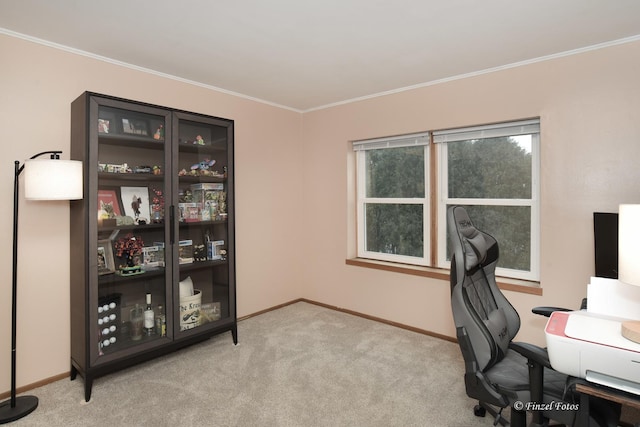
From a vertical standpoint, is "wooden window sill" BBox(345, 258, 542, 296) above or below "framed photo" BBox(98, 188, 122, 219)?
below

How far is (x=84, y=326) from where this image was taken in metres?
2.38

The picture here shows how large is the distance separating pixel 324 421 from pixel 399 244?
2.14 meters

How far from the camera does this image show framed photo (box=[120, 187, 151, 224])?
8.93ft

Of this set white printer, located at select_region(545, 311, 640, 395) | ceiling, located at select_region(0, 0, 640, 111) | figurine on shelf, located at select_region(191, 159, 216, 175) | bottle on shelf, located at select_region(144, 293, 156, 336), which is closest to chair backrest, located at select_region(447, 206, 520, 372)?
white printer, located at select_region(545, 311, 640, 395)

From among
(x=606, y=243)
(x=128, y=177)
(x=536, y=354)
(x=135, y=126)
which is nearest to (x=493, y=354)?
(x=536, y=354)

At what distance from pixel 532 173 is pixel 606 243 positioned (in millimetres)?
799

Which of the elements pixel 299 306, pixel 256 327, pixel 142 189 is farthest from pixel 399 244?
pixel 142 189

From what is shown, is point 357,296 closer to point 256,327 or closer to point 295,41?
point 256,327

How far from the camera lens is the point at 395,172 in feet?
12.6

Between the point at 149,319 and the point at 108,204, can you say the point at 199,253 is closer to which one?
the point at 149,319

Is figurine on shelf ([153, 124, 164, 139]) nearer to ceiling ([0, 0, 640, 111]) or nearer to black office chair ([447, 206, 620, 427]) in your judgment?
ceiling ([0, 0, 640, 111])

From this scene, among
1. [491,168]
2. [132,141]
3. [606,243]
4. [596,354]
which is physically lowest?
[596,354]

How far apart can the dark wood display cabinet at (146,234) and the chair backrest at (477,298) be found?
2.01m

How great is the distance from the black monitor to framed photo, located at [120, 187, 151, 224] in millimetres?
3344
